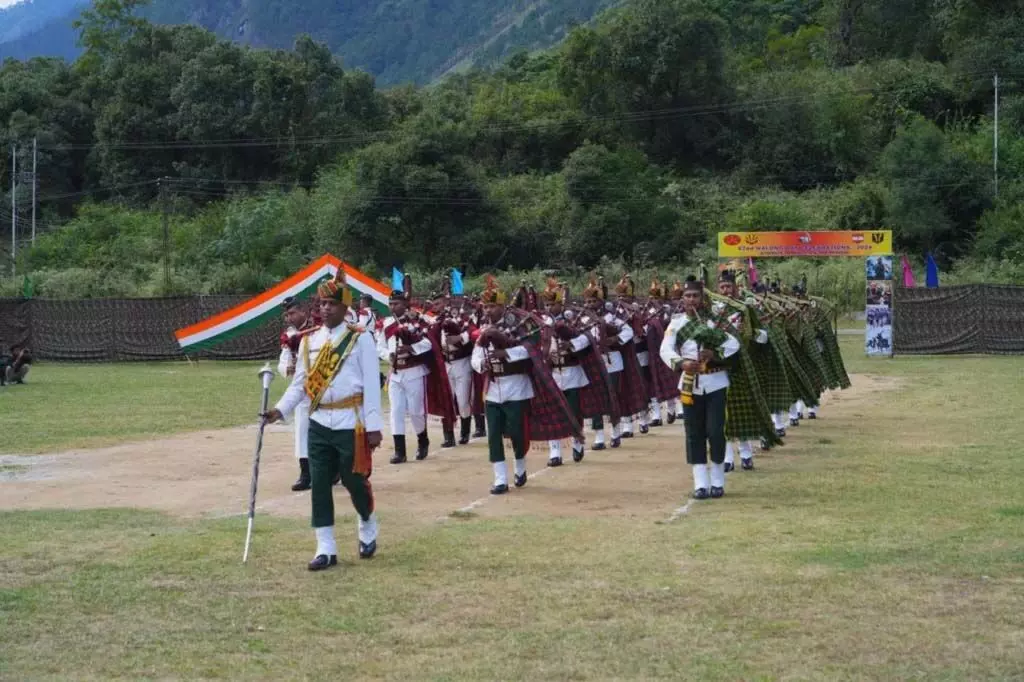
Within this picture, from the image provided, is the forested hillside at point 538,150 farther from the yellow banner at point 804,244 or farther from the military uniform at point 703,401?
the military uniform at point 703,401

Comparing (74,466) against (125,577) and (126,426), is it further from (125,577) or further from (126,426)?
(125,577)

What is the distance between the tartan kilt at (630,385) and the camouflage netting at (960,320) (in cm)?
1944

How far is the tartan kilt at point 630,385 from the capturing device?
55.1ft

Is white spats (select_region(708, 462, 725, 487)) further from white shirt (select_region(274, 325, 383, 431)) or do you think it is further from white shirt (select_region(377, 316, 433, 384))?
white shirt (select_region(377, 316, 433, 384))

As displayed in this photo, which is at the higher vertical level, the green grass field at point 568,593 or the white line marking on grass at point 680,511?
the white line marking on grass at point 680,511

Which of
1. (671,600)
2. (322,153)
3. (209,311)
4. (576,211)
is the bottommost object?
(671,600)

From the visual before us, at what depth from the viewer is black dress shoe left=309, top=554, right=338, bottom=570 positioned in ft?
29.0

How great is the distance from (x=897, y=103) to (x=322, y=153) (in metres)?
27.3

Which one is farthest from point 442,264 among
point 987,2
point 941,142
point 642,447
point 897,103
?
point 642,447

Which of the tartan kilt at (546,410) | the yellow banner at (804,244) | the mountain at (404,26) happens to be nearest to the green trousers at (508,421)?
the tartan kilt at (546,410)

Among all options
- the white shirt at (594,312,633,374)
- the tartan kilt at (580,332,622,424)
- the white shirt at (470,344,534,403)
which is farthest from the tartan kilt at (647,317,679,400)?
the white shirt at (470,344,534,403)

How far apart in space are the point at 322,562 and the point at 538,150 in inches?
2313

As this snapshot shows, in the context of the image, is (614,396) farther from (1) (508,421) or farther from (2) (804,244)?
(2) (804,244)

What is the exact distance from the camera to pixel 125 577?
866cm
